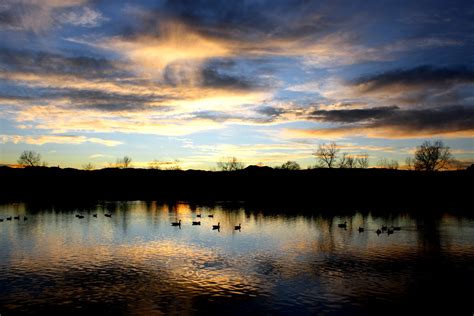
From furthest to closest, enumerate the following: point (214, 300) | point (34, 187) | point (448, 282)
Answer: point (34, 187), point (448, 282), point (214, 300)

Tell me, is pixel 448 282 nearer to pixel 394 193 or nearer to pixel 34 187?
pixel 394 193

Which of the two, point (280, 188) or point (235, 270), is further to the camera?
point (280, 188)

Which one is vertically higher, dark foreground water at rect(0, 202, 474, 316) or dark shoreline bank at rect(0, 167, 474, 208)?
dark shoreline bank at rect(0, 167, 474, 208)

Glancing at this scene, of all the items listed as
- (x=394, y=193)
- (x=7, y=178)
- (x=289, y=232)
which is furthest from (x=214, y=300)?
(x=7, y=178)

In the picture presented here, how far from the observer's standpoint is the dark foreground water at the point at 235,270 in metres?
23.8

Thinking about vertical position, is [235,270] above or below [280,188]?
below

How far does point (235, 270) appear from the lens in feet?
107

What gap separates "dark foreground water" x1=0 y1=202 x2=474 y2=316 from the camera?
23.8 m

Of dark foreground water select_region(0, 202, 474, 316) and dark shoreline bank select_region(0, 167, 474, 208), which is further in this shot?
dark shoreline bank select_region(0, 167, 474, 208)

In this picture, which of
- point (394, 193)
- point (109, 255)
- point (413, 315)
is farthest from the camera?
point (394, 193)

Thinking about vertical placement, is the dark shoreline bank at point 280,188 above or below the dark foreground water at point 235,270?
above

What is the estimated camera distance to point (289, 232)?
184ft

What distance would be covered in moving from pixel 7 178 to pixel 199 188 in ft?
289

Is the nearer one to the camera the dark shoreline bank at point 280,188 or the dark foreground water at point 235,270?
the dark foreground water at point 235,270
